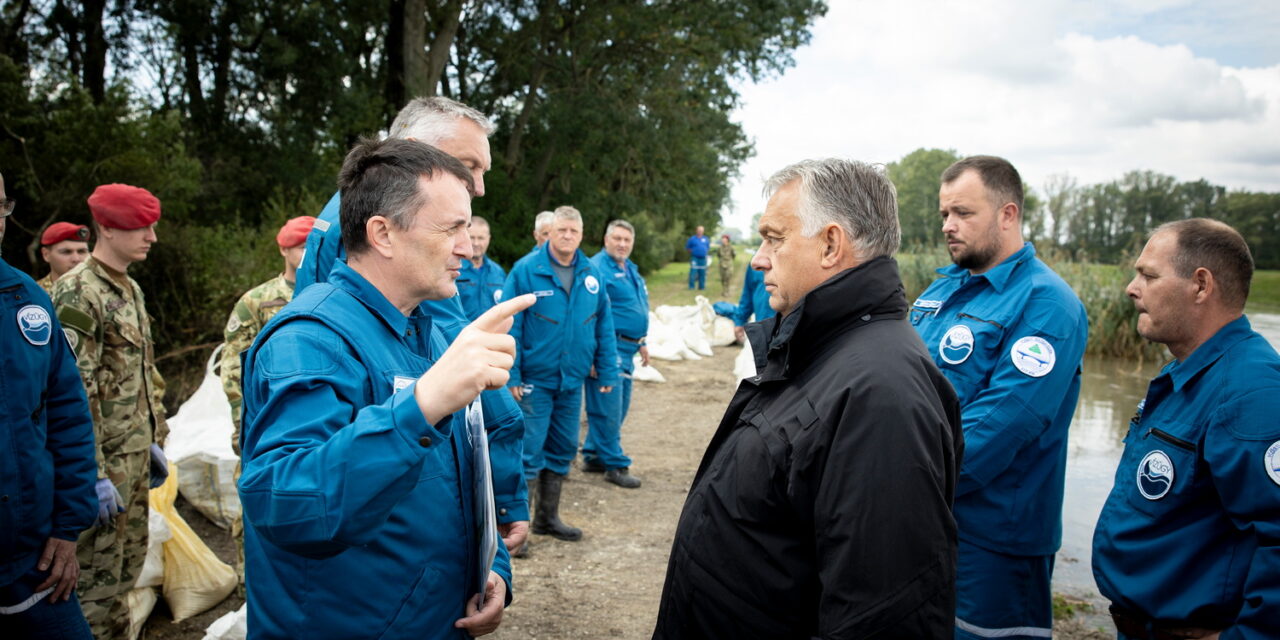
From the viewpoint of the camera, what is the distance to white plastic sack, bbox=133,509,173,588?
12.3 feet

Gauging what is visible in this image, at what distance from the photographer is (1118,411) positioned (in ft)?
31.7

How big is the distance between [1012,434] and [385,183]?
224cm

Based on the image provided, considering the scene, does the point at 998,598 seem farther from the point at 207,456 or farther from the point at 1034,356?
the point at 207,456

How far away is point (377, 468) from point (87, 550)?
2714mm

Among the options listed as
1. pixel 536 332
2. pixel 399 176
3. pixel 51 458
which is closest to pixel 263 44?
pixel 536 332

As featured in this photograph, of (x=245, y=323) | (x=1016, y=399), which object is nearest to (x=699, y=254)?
(x=245, y=323)

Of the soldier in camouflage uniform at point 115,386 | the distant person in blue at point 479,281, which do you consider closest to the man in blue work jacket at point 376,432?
the soldier in camouflage uniform at point 115,386

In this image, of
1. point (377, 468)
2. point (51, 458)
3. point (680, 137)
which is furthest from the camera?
point (680, 137)

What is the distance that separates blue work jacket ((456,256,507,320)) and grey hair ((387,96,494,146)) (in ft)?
9.63

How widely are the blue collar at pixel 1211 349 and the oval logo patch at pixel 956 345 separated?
2.22ft

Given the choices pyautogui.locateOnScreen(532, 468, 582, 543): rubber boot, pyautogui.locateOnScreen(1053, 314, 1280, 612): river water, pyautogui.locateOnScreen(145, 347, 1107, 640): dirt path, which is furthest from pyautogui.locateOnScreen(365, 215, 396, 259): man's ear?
pyautogui.locateOnScreen(1053, 314, 1280, 612): river water

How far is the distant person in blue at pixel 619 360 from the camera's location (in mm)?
6574

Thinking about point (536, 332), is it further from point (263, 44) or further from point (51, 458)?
point (263, 44)

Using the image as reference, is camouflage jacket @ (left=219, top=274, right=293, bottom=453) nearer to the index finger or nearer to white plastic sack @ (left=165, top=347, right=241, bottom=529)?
white plastic sack @ (left=165, top=347, right=241, bottom=529)
